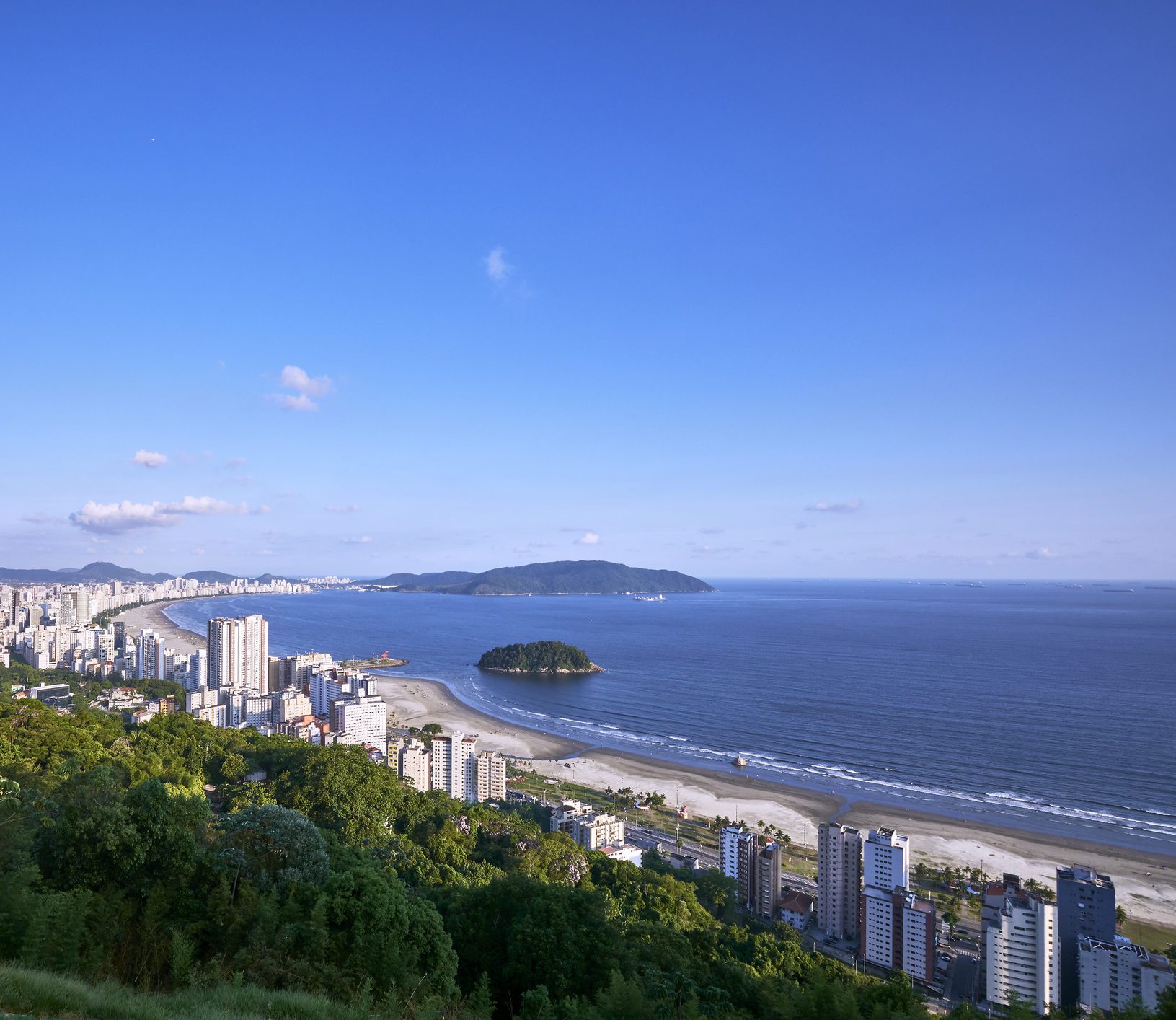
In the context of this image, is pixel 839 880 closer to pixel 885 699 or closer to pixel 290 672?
pixel 885 699

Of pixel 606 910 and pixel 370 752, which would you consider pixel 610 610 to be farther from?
pixel 606 910

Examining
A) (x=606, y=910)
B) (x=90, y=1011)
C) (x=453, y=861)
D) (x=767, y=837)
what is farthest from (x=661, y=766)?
(x=90, y=1011)

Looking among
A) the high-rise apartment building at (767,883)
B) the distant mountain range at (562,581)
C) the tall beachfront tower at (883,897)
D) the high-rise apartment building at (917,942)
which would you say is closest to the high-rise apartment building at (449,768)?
the high-rise apartment building at (767,883)

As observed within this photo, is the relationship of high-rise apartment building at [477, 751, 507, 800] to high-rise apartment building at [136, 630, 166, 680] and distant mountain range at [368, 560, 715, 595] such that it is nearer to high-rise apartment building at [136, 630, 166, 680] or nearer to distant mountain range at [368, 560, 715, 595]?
high-rise apartment building at [136, 630, 166, 680]

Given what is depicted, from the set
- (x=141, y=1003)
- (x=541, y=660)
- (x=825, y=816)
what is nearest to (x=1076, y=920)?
(x=825, y=816)

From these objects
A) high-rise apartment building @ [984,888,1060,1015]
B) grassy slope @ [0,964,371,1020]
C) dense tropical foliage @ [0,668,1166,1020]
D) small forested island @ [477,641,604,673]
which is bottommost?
small forested island @ [477,641,604,673]

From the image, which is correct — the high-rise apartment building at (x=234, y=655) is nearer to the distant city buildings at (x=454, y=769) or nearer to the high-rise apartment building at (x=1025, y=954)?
the distant city buildings at (x=454, y=769)

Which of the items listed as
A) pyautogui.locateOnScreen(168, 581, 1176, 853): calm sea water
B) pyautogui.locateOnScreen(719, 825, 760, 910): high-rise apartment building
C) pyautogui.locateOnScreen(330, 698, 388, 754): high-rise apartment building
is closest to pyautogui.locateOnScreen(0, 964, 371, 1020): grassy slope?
pyautogui.locateOnScreen(719, 825, 760, 910): high-rise apartment building
